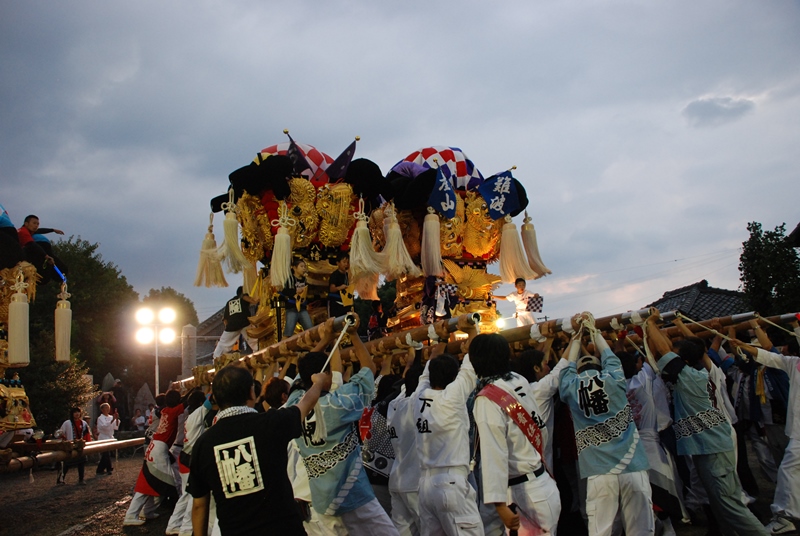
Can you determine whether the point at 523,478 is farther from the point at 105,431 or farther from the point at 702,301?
the point at 702,301

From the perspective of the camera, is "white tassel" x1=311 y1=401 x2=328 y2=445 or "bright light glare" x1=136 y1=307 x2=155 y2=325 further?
"bright light glare" x1=136 y1=307 x2=155 y2=325

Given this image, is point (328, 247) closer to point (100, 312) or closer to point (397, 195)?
point (397, 195)

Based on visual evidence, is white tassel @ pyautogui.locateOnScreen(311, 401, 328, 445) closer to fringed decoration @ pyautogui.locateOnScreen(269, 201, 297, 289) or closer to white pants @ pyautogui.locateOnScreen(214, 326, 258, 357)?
fringed decoration @ pyautogui.locateOnScreen(269, 201, 297, 289)

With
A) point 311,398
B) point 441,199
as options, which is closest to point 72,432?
point 441,199

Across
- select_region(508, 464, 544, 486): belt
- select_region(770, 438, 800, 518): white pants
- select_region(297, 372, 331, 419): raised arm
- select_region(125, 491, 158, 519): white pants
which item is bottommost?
select_region(125, 491, 158, 519): white pants

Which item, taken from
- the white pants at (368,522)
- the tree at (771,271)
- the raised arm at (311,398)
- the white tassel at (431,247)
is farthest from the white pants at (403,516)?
the tree at (771,271)

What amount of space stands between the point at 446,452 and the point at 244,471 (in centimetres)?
168

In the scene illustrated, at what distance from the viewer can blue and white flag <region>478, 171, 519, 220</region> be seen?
31.3 ft

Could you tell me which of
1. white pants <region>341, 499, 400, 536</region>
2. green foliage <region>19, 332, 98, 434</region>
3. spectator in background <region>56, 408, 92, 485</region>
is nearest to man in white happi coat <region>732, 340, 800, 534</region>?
white pants <region>341, 499, 400, 536</region>

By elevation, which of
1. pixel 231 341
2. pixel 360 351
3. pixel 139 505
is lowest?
pixel 139 505

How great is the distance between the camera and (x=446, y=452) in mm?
4309

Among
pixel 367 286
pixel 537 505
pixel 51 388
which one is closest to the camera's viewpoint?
pixel 537 505

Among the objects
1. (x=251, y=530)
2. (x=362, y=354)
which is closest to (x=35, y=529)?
(x=362, y=354)

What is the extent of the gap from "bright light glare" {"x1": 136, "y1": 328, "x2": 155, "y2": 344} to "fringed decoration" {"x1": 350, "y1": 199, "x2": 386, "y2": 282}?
11974mm
